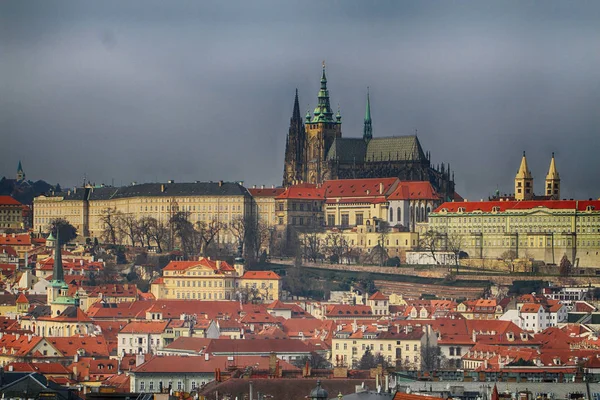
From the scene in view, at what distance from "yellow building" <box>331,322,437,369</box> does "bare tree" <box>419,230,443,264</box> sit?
136 feet

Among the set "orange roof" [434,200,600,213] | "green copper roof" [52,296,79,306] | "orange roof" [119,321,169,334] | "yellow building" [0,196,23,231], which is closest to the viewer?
"orange roof" [119,321,169,334]

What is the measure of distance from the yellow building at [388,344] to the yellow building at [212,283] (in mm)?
28399

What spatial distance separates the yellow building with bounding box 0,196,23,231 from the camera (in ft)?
546

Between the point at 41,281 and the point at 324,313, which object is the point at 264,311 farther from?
the point at 41,281

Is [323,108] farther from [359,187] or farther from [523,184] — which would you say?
[523,184]

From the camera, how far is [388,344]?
3504 inches

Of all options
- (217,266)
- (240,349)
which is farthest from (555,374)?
Answer: (217,266)

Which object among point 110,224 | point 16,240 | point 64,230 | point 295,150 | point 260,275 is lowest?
point 260,275

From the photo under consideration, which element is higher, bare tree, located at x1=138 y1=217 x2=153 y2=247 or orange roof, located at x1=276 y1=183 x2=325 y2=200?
orange roof, located at x1=276 y1=183 x2=325 y2=200

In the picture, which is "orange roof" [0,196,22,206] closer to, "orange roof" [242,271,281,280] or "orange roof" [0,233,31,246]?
"orange roof" [0,233,31,246]

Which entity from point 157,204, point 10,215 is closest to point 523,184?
point 157,204

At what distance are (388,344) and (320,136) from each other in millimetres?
65483

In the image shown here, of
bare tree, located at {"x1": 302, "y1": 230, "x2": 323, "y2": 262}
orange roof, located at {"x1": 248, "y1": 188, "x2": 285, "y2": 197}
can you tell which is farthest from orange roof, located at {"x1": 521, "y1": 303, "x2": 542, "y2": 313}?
orange roof, located at {"x1": 248, "y1": 188, "x2": 285, "y2": 197}

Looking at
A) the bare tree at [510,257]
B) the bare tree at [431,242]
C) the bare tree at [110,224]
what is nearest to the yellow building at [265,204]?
the bare tree at [110,224]
